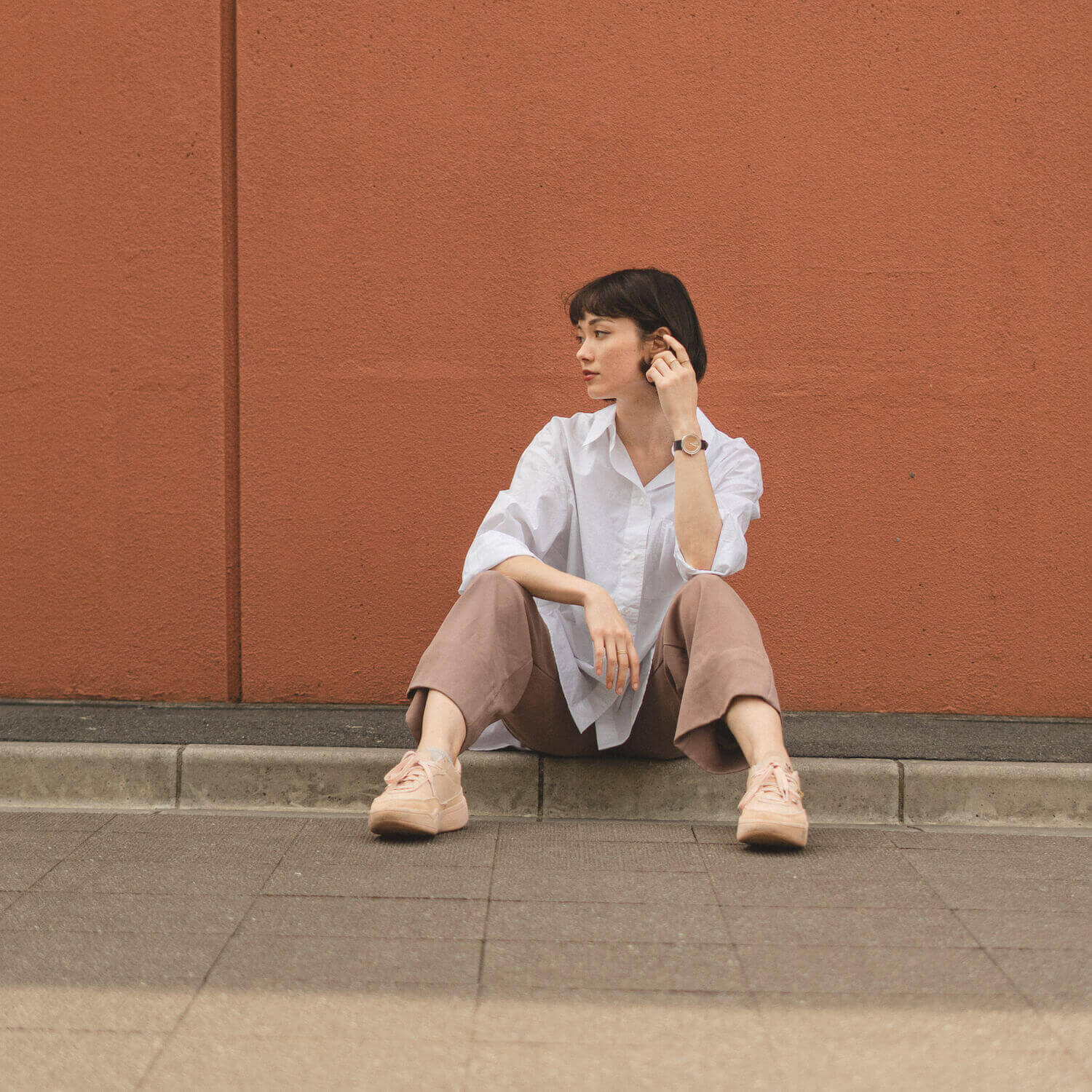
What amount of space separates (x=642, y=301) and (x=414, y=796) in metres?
1.50

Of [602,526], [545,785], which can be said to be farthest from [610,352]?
[545,785]

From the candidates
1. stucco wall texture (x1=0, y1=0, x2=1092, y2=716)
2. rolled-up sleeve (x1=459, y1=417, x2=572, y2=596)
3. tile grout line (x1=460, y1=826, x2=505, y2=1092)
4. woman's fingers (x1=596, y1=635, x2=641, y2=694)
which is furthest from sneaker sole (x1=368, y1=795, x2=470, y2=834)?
stucco wall texture (x1=0, y1=0, x2=1092, y2=716)

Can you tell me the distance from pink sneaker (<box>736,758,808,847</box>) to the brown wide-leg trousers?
152 millimetres

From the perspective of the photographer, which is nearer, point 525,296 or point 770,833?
point 770,833

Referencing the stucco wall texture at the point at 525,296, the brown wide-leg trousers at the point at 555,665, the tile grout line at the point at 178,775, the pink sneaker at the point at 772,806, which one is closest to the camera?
the pink sneaker at the point at 772,806

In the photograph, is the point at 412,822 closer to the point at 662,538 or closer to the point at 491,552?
the point at 491,552

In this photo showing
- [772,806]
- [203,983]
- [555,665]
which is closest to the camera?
[203,983]

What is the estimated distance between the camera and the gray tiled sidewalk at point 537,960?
185cm

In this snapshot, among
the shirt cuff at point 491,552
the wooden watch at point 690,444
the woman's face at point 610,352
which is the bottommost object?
the shirt cuff at point 491,552

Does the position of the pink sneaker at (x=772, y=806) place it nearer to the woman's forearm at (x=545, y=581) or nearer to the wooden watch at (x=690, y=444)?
the woman's forearm at (x=545, y=581)

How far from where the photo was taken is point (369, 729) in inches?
161

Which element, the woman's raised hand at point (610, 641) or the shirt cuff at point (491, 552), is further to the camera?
the shirt cuff at point (491, 552)

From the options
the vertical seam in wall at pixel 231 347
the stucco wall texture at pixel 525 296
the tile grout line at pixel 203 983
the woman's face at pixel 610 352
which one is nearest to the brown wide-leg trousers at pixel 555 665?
the tile grout line at pixel 203 983

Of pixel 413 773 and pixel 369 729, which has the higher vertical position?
pixel 413 773
